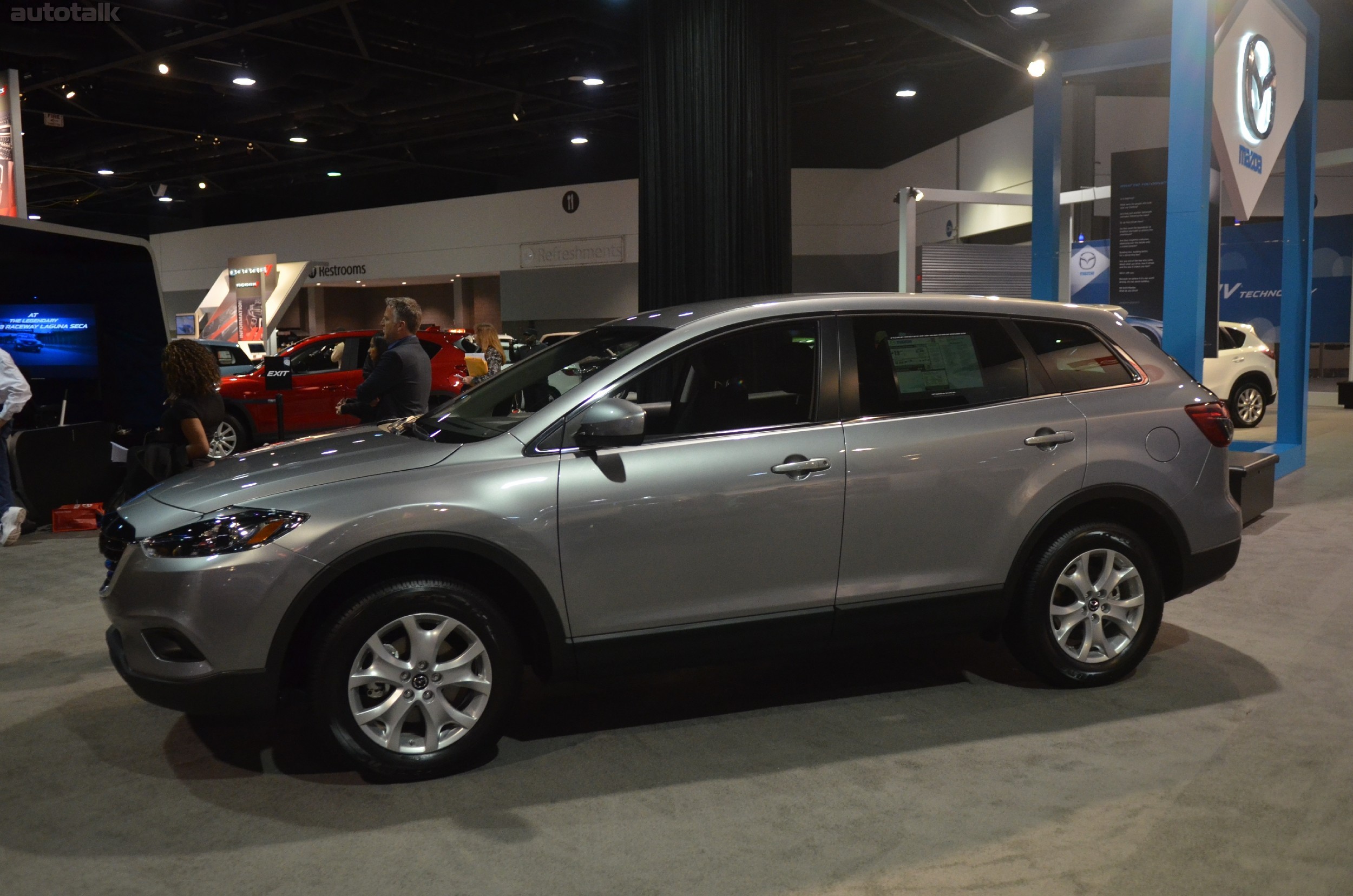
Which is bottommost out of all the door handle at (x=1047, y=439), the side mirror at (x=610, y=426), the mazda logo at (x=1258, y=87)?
the door handle at (x=1047, y=439)

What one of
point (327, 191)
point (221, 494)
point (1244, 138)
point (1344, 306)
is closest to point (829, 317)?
point (221, 494)

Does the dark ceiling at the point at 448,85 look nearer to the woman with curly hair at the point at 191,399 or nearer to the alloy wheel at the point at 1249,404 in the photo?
the woman with curly hair at the point at 191,399

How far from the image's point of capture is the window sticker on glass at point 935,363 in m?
4.07

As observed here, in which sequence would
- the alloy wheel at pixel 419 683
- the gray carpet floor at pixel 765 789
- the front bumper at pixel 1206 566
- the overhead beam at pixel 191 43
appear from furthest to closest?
the overhead beam at pixel 191 43 < the front bumper at pixel 1206 566 < the alloy wheel at pixel 419 683 < the gray carpet floor at pixel 765 789

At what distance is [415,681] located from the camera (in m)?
3.42

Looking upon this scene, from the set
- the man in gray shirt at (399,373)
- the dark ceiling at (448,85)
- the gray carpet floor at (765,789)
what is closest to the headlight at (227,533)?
the gray carpet floor at (765,789)

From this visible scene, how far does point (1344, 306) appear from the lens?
71.4ft

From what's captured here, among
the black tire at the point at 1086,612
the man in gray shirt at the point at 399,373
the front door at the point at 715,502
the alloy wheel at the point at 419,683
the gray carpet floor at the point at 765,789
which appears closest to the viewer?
the gray carpet floor at the point at 765,789

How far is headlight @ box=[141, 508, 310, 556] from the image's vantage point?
3289 mm

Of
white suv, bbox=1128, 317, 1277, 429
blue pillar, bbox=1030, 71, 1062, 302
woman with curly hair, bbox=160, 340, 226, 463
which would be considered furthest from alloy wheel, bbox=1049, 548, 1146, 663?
white suv, bbox=1128, 317, 1277, 429

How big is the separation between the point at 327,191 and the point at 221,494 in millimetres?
30554

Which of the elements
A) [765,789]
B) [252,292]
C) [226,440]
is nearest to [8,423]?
[226,440]

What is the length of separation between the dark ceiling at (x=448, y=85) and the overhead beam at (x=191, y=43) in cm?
5

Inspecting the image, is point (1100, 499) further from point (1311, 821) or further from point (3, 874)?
point (3, 874)
